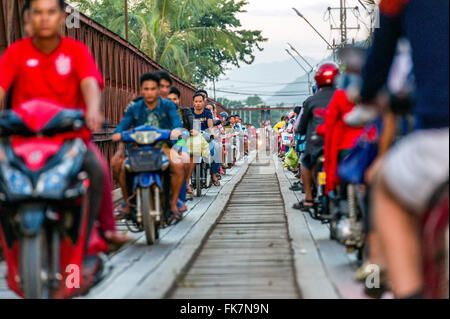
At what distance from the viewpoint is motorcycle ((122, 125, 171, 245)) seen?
26.9 ft

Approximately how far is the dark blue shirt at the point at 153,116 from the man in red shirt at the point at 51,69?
4.02 meters

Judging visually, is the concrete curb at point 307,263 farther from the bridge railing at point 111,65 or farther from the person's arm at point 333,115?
the bridge railing at point 111,65

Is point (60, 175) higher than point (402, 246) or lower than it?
higher

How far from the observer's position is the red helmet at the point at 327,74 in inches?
383

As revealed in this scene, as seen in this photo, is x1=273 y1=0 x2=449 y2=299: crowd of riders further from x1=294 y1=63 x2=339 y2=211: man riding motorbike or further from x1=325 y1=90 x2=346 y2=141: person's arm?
x1=294 y1=63 x2=339 y2=211: man riding motorbike

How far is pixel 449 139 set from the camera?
2.89 metres

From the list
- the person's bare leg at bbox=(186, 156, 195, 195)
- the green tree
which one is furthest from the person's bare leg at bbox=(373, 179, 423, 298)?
the green tree

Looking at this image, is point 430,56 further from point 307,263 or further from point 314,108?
point 314,108

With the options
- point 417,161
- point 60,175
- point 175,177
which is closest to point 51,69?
point 60,175

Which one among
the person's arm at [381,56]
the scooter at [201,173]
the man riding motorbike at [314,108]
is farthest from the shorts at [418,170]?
the scooter at [201,173]

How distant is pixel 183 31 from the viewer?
4744 cm

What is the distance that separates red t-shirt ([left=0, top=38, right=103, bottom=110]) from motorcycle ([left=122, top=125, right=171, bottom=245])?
3.15 metres

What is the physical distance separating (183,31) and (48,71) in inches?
1691
